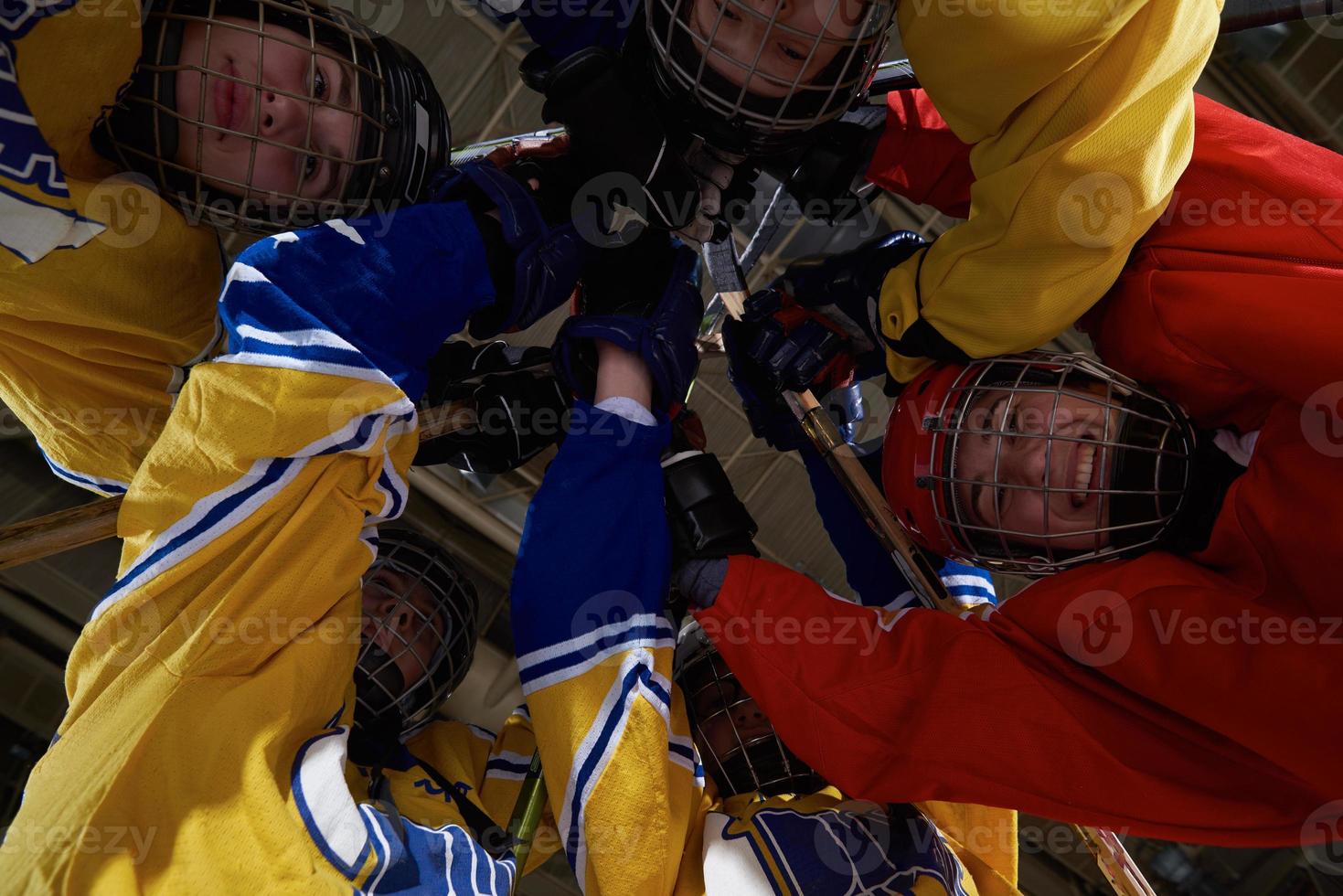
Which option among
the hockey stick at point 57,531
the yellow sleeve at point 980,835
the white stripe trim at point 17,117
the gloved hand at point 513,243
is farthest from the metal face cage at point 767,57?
the yellow sleeve at point 980,835

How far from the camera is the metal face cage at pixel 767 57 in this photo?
129 cm

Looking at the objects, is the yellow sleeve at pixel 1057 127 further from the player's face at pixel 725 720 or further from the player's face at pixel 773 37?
the player's face at pixel 725 720

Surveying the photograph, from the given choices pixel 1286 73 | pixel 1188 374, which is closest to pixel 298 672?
pixel 1188 374

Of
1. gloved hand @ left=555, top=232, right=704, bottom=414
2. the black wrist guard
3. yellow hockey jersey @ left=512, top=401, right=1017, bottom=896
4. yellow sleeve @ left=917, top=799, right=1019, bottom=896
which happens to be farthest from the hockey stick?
yellow sleeve @ left=917, top=799, right=1019, bottom=896

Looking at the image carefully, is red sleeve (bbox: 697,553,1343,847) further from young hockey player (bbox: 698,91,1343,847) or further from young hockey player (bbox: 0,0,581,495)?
young hockey player (bbox: 0,0,581,495)

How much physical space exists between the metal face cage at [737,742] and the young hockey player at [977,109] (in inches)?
33.8

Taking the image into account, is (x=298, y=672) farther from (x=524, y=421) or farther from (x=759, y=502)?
(x=759, y=502)

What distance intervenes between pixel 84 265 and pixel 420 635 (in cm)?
96

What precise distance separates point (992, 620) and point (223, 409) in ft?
4.05

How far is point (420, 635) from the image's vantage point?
1.94 metres

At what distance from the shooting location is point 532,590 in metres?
1.52

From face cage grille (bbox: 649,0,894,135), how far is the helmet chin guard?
0.45 metres

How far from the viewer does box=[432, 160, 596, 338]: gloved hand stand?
5.03 feet

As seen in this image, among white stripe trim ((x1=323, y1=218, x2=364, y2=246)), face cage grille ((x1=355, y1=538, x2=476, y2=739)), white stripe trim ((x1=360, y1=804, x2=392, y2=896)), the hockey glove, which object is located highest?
the hockey glove
